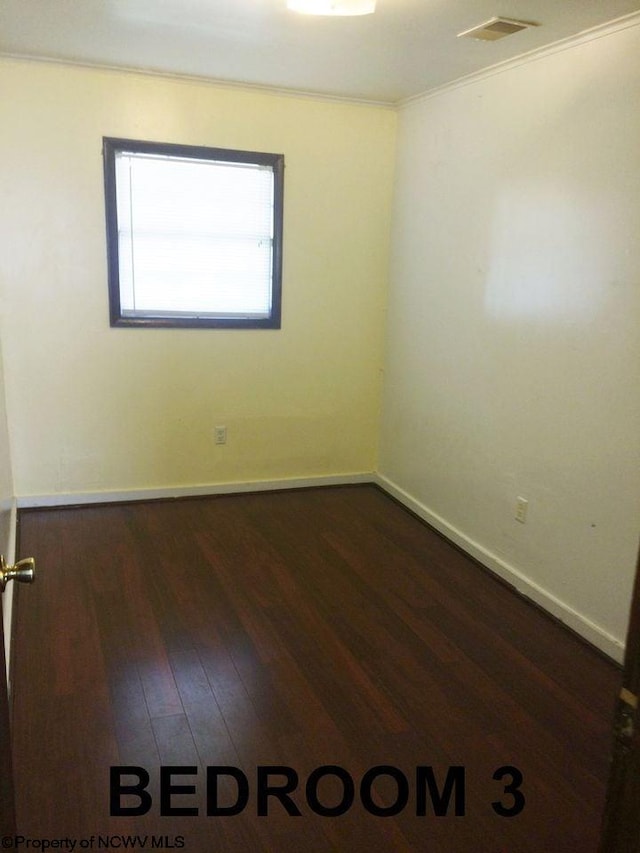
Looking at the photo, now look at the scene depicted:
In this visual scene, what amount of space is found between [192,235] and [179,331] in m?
0.56

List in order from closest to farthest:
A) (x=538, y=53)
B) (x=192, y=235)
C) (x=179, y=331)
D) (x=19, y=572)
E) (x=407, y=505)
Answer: (x=19, y=572) < (x=538, y=53) < (x=192, y=235) < (x=179, y=331) < (x=407, y=505)

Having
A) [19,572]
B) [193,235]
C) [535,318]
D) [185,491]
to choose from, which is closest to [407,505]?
[185,491]

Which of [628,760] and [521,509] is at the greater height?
→ [628,760]

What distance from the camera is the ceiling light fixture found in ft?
7.66

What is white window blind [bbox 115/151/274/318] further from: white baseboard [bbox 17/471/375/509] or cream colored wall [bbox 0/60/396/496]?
white baseboard [bbox 17/471/375/509]

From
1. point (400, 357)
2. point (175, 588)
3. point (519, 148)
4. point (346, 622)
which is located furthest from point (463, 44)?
point (175, 588)

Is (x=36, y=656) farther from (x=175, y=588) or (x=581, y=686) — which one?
(x=581, y=686)

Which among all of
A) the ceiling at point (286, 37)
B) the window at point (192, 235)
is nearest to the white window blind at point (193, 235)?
the window at point (192, 235)

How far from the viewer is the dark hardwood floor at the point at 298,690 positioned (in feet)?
5.93

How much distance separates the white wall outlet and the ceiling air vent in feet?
6.49

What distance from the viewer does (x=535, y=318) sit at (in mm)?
2922

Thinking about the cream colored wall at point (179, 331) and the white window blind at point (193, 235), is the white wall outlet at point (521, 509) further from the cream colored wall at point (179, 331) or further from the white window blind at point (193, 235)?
the white window blind at point (193, 235)

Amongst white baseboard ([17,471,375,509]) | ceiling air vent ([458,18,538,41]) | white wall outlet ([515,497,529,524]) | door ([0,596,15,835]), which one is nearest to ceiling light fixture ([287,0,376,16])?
ceiling air vent ([458,18,538,41])

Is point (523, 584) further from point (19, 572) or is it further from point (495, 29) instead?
point (19, 572)
